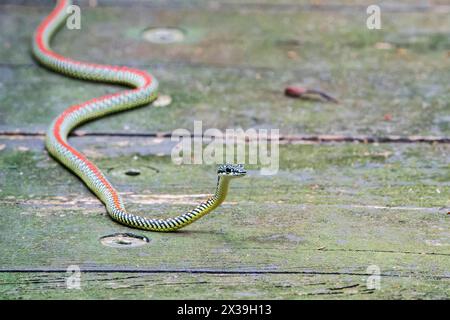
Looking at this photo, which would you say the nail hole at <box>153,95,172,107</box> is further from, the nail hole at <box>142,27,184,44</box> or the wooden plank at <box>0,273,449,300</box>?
the wooden plank at <box>0,273,449,300</box>

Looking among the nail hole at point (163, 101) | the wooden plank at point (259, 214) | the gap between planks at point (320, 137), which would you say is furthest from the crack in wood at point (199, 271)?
the nail hole at point (163, 101)

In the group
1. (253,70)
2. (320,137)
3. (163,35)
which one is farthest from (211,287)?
(163,35)

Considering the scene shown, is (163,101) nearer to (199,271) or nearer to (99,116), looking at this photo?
(99,116)

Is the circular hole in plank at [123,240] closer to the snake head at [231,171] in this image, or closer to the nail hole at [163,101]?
the snake head at [231,171]
